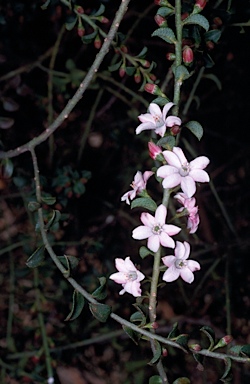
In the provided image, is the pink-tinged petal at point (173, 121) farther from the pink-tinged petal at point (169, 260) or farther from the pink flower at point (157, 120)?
the pink-tinged petal at point (169, 260)

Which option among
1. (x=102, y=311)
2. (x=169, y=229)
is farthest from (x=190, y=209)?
(x=102, y=311)

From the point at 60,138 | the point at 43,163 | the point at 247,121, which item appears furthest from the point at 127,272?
the point at 247,121

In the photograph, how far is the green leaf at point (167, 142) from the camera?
623 millimetres

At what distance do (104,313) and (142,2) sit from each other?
3.14 feet

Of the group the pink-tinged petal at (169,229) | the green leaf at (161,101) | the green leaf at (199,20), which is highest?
the green leaf at (199,20)

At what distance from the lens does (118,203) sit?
146 centimetres

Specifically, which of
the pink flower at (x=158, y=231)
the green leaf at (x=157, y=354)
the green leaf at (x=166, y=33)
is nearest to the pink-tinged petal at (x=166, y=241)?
the pink flower at (x=158, y=231)

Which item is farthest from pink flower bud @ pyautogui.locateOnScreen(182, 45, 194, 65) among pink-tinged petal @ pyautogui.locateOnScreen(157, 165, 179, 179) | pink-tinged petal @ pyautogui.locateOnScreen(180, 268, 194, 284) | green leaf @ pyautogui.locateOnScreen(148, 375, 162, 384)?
green leaf @ pyautogui.locateOnScreen(148, 375, 162, 384)

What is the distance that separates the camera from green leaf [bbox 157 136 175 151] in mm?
623

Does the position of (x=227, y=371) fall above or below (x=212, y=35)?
below

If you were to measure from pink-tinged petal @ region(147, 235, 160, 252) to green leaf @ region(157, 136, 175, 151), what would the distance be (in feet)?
0.30

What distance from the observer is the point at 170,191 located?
627 mm

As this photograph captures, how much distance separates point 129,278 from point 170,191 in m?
0.12

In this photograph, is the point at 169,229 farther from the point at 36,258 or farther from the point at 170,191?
the point at 36,258
